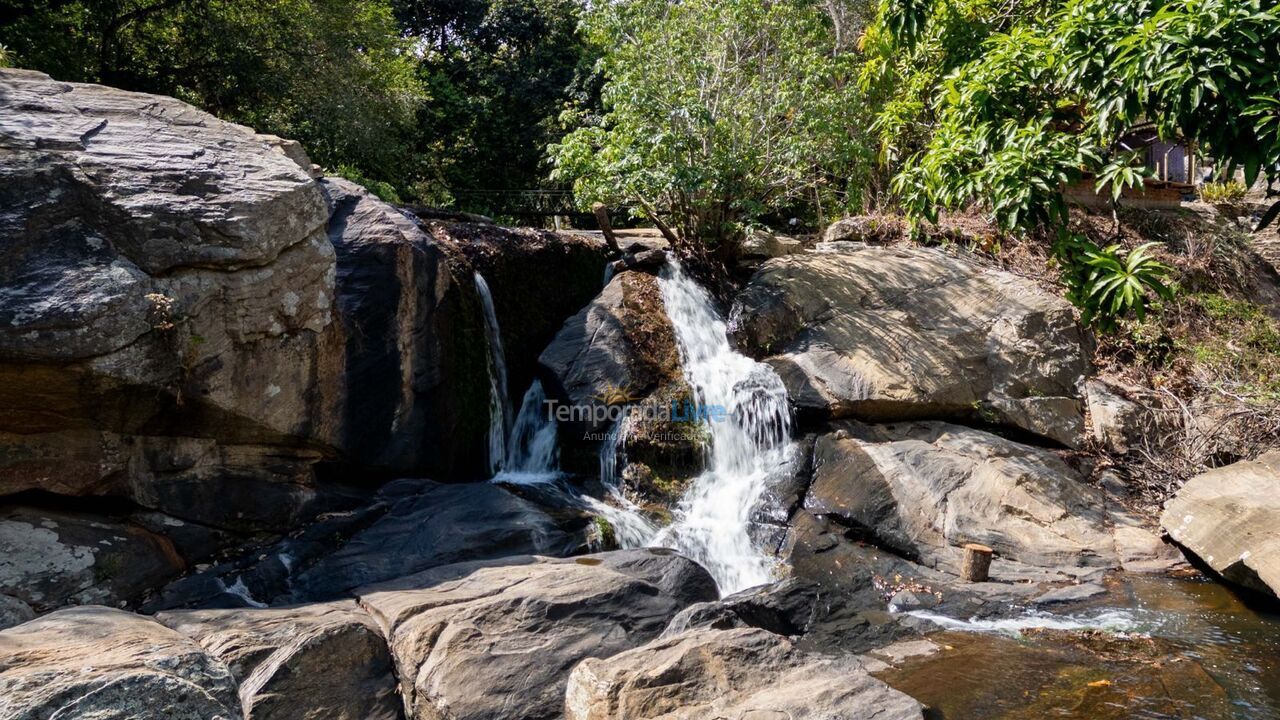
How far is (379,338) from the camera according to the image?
24.9ft

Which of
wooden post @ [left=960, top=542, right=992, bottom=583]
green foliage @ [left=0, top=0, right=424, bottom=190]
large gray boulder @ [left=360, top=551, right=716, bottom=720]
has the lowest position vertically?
wooden post @ [left=960, top=542, right=992, bottom=583]

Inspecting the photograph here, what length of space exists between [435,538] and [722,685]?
3019 mm

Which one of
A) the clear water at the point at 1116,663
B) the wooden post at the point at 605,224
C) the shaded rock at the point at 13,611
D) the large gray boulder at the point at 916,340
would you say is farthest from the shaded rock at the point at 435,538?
the wooden post at the point at 605,224

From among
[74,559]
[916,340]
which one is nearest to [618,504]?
[916,340]

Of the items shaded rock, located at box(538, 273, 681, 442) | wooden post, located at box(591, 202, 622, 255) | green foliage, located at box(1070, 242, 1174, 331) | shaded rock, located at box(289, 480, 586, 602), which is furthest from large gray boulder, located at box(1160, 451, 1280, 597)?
wooden post, located at box(591, 202, 622, 255)

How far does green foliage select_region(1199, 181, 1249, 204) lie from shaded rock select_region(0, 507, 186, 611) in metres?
15.1

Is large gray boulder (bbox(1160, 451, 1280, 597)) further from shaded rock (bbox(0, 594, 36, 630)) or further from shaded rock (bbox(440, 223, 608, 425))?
shaded rock (bbox(0, 594, 36, 630))

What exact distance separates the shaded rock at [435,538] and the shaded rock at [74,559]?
104cm

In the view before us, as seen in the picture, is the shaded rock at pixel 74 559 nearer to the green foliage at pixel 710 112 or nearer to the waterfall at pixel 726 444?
the waterfall at pixel 726 444

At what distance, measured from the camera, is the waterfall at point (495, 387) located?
28.5 feet

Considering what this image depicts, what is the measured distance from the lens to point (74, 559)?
5.55m

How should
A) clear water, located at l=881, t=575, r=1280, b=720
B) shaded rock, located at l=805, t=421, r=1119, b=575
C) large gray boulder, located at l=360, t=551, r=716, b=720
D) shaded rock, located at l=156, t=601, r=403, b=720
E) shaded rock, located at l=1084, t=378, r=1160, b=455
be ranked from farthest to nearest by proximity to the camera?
shaded rock, located at l=1084, t=378, r=1160, b=455 < shaded rock, located at l=805, t=421, r=1119, b=575 < clear water, located at l=881, t=575, r=1280, b=720 < large gray boulder, located at l=360, t=551, r=716, b=720 < shaded rock, located at l=156, t=601, r=403, b=720

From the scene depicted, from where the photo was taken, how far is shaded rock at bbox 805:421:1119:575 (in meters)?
7.32

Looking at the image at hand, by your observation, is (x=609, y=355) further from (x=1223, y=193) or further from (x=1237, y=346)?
(x=1223, y=193)
